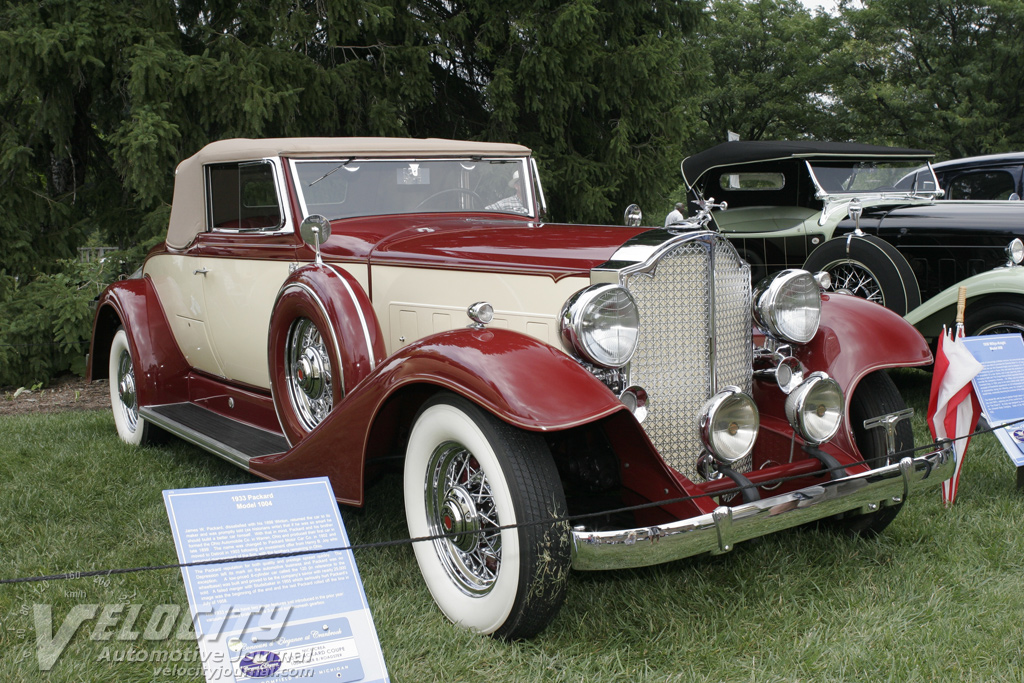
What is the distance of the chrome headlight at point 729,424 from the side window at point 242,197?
2.23 m

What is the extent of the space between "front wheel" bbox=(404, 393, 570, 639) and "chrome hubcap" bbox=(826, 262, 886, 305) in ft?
13.0

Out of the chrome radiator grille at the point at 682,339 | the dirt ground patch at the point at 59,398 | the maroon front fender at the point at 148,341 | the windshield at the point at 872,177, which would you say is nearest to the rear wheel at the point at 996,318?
the windshield at the point at 872,177

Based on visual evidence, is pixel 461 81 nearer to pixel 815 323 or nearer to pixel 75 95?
pixel 75 95

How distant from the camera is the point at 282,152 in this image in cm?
393

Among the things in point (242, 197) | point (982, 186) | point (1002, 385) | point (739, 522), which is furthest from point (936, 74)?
point (739, 522)

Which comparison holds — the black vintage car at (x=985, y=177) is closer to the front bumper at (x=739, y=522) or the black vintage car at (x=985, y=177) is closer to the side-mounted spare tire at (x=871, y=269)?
the side-mounted spare tire at (x=871, y=269)

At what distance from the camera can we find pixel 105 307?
5.09m

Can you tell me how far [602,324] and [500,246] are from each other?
0.71 metres

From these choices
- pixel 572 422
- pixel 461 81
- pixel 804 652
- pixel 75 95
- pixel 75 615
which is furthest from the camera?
pixel 461 81

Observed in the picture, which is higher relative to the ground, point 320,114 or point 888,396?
point 320,114

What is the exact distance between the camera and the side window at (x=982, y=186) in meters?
6.93

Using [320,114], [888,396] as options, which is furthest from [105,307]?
[888,396]

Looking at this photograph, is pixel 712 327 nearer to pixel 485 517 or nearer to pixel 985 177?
pixel 485 517

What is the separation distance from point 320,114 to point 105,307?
329 centimetres
